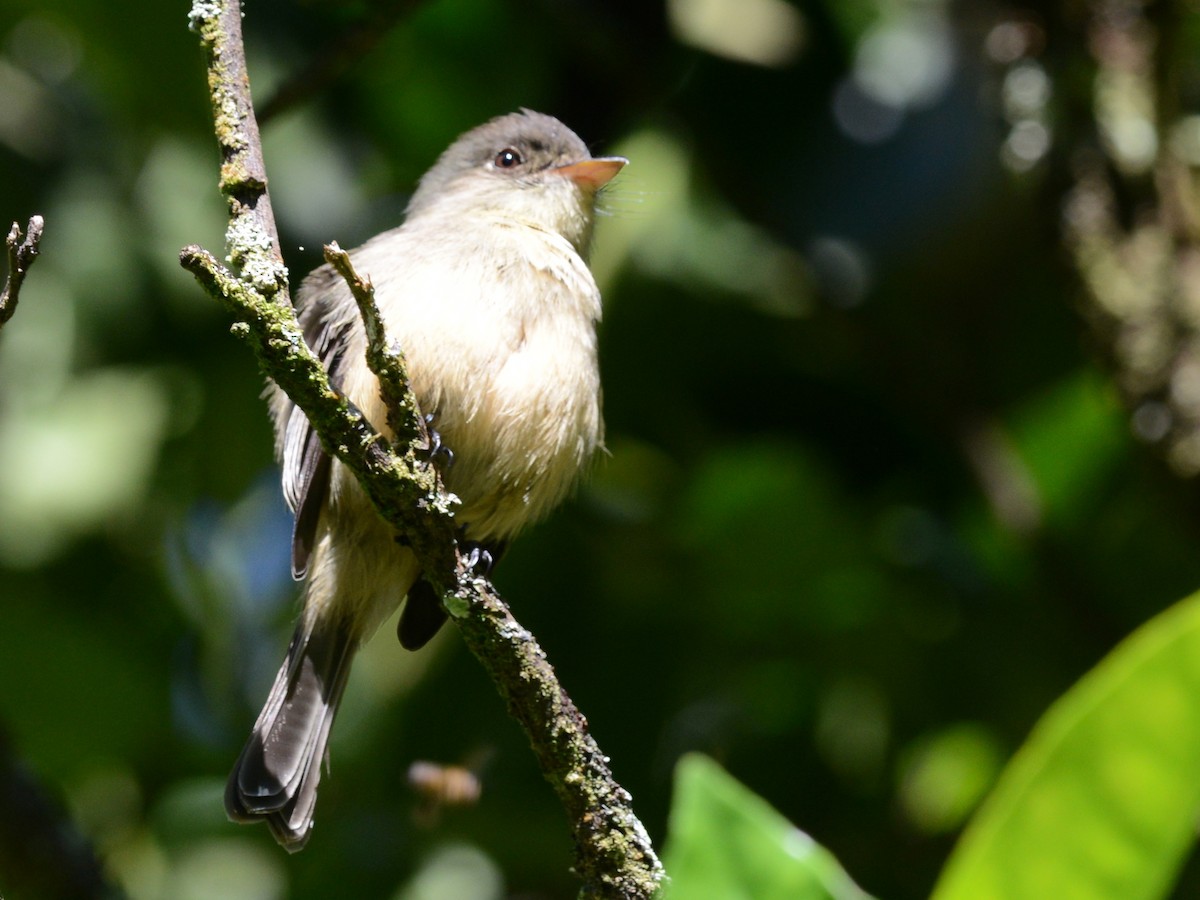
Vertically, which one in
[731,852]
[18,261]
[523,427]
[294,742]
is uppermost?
[18,261]

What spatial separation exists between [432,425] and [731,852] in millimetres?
1682

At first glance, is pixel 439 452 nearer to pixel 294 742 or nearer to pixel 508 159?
pixel 294 742

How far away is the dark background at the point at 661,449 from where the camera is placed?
4.50 metres

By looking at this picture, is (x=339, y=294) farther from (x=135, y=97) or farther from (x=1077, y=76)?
(x=1077, y=76)

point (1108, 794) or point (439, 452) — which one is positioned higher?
point (1108, 794)

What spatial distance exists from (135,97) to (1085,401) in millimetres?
3289

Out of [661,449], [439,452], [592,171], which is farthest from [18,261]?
[661,449]

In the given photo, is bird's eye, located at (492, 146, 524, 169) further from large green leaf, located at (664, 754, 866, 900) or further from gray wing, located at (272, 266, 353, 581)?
large green leaf, located at (664, 754, 866, 900)

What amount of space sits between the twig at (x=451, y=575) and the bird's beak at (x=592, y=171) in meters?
1.91

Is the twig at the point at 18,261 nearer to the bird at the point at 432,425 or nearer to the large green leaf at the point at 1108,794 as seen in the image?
the bird at the point at 432,425

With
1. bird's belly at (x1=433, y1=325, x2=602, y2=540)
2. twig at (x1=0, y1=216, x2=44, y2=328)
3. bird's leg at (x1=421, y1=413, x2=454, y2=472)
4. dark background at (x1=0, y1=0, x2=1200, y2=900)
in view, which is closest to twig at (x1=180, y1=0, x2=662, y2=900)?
twig at (x1=0, y1=216, x2=44, y2=328)

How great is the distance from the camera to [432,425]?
356cm

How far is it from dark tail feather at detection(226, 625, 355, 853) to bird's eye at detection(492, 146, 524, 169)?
1.55m

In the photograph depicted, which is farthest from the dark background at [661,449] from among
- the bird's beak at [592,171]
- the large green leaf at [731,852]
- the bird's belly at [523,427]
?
the large green leaf at [731,852]
